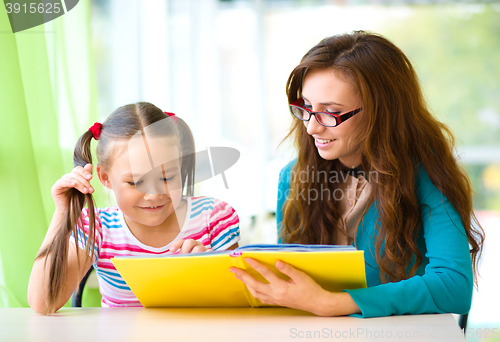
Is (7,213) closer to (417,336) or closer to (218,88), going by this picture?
(417,336)

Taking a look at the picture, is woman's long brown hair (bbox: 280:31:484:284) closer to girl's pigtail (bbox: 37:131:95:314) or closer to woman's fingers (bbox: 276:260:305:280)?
woman's fingers (bbox: 276:260:305:280)

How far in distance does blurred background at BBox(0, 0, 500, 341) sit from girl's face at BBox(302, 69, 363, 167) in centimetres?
31

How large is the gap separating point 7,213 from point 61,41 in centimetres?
53

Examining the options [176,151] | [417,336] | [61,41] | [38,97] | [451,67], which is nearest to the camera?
[417,336]

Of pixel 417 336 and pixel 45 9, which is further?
pixel 45 9

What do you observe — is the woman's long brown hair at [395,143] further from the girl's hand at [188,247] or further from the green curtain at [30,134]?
the green curtain at [30,134]

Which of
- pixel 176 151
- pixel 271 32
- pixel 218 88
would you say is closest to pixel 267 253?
pixel 176 151

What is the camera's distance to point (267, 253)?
2.45 feet

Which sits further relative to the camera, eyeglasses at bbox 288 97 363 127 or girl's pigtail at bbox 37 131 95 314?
eyeglasses at bbox 288 97 363 127

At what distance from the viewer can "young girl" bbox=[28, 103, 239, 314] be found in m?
0.91

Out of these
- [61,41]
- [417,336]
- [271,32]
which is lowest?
[417,336]

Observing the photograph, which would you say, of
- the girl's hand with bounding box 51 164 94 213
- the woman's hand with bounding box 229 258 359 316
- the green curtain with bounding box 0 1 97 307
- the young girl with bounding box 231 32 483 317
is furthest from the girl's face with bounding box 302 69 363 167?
the green curtain with bounding box 0 1 97 307

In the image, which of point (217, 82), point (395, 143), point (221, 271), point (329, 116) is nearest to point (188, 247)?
point (221, 271)

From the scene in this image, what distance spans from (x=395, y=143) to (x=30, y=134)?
0.94 meters
